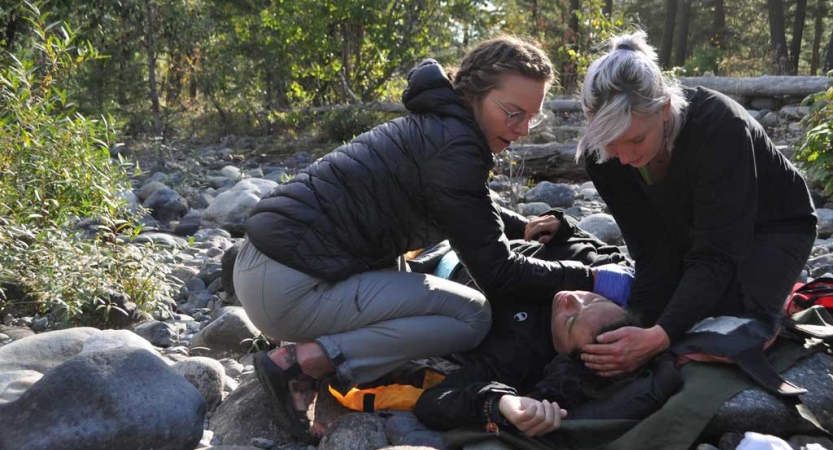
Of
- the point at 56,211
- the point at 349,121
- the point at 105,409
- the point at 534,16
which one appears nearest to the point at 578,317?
the point at 105,409

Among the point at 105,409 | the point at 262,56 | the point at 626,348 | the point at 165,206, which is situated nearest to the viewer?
the point at 105,409

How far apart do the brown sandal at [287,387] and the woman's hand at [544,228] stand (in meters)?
1.41

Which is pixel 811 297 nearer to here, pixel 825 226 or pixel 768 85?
pixel 825 226

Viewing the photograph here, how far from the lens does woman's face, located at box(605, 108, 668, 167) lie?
10.8 ft

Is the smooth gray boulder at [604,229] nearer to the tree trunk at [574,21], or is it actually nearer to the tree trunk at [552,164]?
the tree trunk at [552,164]

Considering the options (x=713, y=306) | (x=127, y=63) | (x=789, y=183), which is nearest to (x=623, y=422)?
(x=713, y=306)

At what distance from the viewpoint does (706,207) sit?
3311mm

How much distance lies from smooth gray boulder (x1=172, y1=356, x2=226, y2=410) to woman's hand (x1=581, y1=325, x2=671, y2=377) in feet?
5.69

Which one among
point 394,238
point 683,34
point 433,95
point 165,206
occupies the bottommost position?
point 683,34

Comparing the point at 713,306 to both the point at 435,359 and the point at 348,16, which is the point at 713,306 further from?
the point at 348,16

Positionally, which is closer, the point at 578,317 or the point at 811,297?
the point at 578,317

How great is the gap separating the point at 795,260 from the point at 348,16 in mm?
11561

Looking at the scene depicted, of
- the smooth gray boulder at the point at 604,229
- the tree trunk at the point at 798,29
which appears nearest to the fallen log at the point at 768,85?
the smooth gray boulder at the point at 604,229

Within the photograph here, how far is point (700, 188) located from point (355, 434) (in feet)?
5.45
